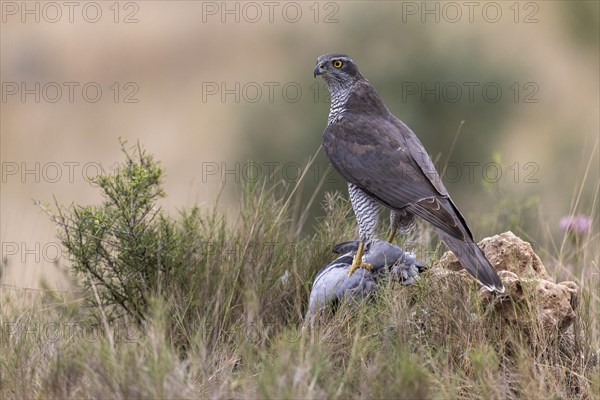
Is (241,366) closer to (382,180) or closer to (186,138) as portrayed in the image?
(382,180)

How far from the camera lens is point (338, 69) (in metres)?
6.36

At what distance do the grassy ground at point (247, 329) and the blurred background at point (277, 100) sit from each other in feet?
1.87

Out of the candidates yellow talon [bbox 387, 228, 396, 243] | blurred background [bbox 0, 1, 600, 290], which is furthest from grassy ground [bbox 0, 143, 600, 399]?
blurred background [bbox 0, 1, 600, 290]

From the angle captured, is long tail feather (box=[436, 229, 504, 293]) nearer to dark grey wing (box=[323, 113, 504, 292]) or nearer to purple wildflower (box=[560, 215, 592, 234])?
dark grey wing (box=[323, 113, 504, 292])

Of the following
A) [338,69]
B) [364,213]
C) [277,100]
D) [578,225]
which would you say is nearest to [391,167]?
[364,213]

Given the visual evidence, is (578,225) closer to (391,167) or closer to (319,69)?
(391,167)

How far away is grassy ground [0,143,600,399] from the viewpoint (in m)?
4.20

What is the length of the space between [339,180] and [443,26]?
5.10 meters

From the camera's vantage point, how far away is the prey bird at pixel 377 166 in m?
5.49

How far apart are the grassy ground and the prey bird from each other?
1.02 ft

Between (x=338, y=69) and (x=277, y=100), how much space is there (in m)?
8.66

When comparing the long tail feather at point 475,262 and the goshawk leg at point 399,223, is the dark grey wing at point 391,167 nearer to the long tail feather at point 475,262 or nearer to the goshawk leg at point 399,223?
the long tail feather at point 475,262

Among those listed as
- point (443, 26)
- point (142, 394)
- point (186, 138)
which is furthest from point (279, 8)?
point (142, 394)

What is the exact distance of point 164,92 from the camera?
2500cm
